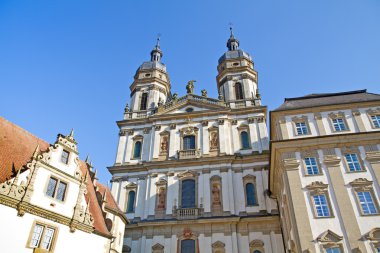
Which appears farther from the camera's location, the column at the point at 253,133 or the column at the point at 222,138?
the column at the point at 222,138

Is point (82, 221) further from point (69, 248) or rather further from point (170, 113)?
point (170, 113)

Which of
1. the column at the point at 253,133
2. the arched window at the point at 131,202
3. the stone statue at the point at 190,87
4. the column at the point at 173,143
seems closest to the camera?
the arched window at the point at 131,202

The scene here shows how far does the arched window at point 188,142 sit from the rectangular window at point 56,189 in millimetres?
16289

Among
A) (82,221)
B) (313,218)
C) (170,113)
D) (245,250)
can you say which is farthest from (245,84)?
(82,221)

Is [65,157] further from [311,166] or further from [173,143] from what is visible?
[311,166]

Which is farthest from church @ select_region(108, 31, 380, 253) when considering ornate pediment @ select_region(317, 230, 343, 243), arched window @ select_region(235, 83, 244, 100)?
arched window @ select_region(235, 83, 244, 100)

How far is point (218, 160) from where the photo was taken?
1247 inches

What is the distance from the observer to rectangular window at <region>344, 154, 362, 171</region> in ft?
65.6

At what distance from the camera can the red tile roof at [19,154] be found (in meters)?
18.1

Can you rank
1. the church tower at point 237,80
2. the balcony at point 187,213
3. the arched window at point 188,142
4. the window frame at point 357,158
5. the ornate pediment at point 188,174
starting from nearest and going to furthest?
the window frame at point 357,158 → the balcony at point 187,213 → the ornate pediment at point 188,174 → the arched window at point 188,142 → the church tower at point 237,80

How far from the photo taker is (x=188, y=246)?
27.6m

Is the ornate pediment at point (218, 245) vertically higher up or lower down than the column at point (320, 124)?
lower down

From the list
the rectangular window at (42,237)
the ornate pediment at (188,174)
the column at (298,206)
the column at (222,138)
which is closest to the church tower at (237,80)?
the column at (222,138)

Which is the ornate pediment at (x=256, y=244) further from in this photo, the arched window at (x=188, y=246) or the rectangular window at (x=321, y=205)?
the rectangular window at (x=321, y=205)
